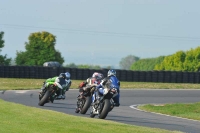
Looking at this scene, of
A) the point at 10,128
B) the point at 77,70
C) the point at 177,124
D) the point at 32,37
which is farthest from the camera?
the point at 32,37

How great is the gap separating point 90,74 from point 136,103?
20.3 meters

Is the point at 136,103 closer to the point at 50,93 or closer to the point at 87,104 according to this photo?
the point at 50,93

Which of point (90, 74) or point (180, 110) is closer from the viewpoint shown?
point (180, 110)

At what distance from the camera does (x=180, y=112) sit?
23.5 m

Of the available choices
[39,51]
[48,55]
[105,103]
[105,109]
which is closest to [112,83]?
[105,103]

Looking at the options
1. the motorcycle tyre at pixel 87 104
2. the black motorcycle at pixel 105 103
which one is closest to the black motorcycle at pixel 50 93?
the motorcycle tyre at pixel 87 104

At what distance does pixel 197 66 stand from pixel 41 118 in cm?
10776

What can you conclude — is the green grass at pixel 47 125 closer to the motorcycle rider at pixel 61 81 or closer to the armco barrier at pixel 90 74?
the motorcycle rider at pixel 61 81

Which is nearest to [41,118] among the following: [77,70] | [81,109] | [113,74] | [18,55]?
[113,74]

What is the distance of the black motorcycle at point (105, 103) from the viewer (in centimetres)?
1770

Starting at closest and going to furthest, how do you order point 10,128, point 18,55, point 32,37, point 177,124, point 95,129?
point 10,128 → point 95,129 → point 177,124 → point 18,55 → point 32,37

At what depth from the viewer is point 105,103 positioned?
58.3 ft

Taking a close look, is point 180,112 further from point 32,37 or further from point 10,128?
point 32,37

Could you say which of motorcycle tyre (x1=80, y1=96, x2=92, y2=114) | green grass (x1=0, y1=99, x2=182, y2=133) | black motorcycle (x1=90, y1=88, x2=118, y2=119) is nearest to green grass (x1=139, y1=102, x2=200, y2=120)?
motorcycle tyre (x1=80, y1=96, x2=92, y2=114)
